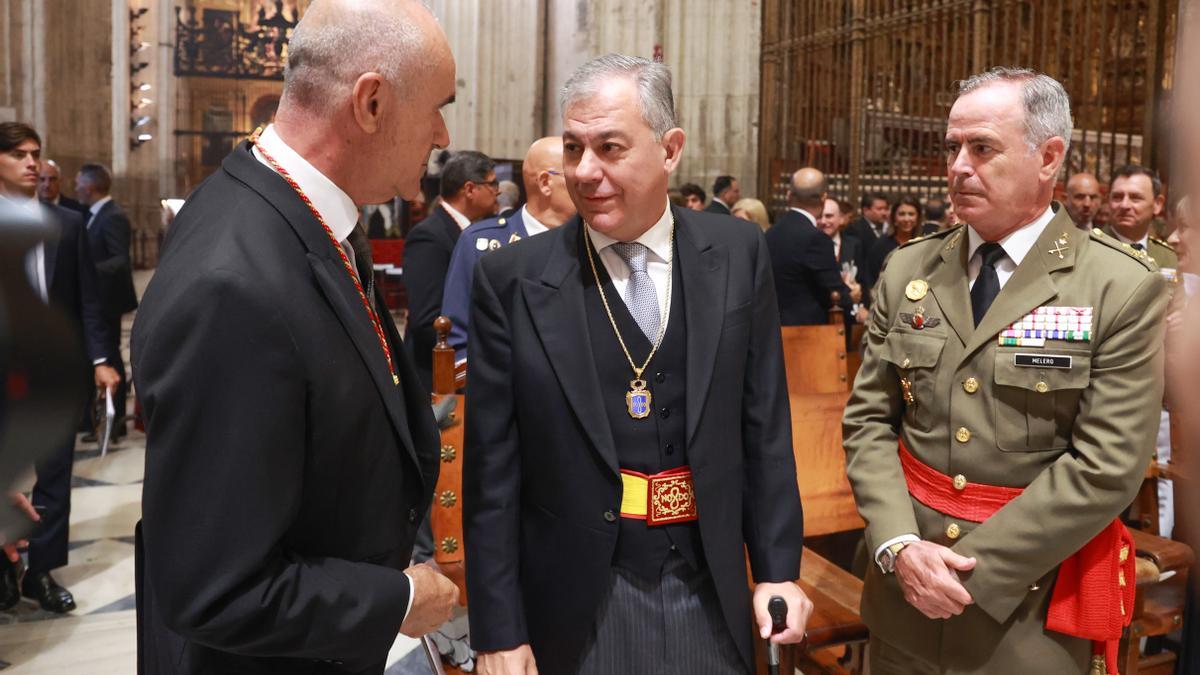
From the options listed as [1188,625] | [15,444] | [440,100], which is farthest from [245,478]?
[1188,625]

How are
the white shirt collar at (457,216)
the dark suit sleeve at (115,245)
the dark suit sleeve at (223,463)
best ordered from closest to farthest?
the dark suit sleeve at (223,463), the white shirt collar at (457,216), the dark suit sleeve at (115,245)

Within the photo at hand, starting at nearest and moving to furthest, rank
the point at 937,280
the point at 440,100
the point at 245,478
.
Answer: the point at 245,478 < the point at 440,100 < the point at 937,280

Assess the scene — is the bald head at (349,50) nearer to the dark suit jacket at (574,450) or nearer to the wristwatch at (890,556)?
the dark suit jacket at (574,450)

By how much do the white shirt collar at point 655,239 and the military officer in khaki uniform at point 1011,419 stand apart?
1.92 feet

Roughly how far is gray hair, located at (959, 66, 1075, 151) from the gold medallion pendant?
0.90 meters

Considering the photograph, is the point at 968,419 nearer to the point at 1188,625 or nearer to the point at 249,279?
the point at 1188,625

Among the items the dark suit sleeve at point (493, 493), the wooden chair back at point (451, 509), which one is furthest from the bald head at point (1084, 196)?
the dark suit sleeve at point (493, 493)

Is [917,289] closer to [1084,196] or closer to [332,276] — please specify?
[332,276]

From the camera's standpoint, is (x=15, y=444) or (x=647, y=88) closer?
(x=15, y=444)

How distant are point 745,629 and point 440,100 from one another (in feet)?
3.45

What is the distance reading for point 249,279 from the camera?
1.21m

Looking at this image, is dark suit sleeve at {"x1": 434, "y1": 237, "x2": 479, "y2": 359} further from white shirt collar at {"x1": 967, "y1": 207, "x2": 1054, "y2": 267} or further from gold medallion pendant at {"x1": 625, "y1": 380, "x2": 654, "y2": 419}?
white shirt collar at {"x1": 967, "y1": 207, "x2": 1054, "y2": 267}

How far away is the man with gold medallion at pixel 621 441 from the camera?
178cm

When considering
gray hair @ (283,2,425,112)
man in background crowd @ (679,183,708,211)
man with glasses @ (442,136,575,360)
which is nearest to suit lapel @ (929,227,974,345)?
gray hair @ (283,2,425,112)
